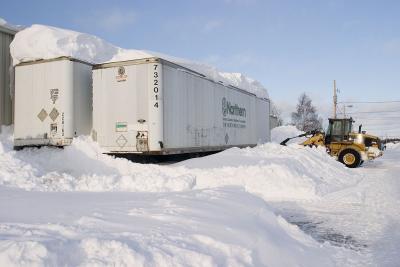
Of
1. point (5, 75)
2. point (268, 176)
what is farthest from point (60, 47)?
point (268, 176)

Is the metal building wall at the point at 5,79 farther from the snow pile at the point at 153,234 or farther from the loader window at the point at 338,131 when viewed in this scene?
the loader window at the point at 338,131

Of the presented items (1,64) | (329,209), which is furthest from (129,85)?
(329,209)

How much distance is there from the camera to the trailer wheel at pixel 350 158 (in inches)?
789

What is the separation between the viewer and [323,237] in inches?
255

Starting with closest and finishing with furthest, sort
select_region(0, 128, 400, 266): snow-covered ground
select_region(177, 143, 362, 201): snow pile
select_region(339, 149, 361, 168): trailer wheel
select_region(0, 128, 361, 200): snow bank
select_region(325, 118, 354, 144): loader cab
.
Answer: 1. select_region(0, 128, 400, 266): snow-covered ground
2. select_region(0, 128, 361, 200): snow bank
3. select_region(177, 143, 362, 201): snow pile
4. select_region(339, 149, 361, 168): trailer wheel
5. select_region(325, 118, 354, 144): loader cab

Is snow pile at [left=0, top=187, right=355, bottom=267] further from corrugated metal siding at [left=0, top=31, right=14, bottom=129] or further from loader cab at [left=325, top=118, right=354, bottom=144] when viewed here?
loader cab at [left=325, top=118, right=354, bottom=144]

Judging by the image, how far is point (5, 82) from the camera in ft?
43.9

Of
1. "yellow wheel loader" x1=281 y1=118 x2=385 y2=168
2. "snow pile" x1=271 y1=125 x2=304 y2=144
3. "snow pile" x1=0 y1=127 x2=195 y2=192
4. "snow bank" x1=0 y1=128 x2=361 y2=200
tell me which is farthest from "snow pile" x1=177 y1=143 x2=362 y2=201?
"snow pile" x1=271 y1=125 x2=304 y2=144

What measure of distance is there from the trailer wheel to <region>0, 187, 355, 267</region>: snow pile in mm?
14528

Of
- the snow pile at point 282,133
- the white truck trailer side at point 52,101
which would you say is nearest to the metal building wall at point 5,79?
the white truck trailer side at point 52,101

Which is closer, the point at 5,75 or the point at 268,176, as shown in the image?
the point at 268,176

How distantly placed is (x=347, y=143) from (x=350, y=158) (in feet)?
2.93

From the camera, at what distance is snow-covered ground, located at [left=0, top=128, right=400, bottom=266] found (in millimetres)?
3818

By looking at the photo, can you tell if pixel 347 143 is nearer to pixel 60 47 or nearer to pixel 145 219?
pixel 60 47
